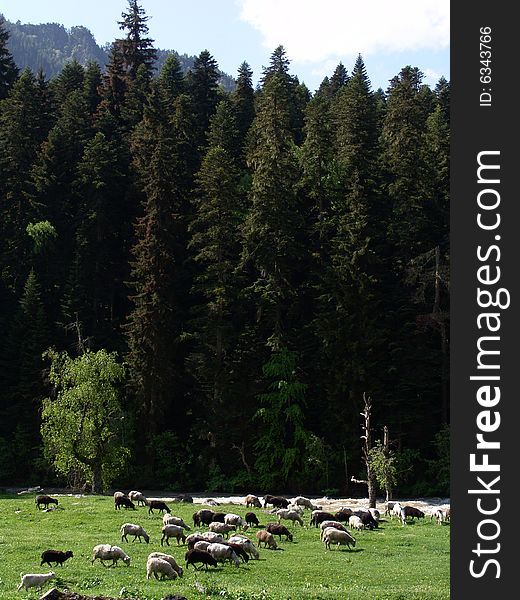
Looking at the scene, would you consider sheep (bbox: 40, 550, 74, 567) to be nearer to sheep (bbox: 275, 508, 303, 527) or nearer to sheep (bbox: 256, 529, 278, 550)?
sheep (bbox: 256, 529, 278, 550)

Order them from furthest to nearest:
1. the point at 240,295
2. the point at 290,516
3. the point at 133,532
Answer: the point at 240,295, the point at 290,516, the point at 133,532

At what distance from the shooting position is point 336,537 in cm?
2500

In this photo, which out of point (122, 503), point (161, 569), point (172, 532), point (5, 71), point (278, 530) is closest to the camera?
point (161, 569)

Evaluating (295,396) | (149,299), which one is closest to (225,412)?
(295,396)

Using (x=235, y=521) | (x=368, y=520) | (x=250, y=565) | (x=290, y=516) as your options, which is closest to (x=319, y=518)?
(x=290, y=516)

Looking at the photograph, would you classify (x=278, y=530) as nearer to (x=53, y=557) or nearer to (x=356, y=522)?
(x=356, y=522)

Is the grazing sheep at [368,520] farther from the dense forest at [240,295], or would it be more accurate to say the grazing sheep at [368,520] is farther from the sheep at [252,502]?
the dense forest at [240,295]

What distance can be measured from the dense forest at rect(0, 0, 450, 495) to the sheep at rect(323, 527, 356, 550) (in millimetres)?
19737

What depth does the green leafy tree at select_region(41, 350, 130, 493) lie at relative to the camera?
133 feet

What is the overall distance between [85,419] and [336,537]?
65.6ft

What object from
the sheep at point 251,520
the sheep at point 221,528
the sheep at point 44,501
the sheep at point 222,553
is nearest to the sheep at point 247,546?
the sheep at point 222,553

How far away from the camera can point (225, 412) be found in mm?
51750

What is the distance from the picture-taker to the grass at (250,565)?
1683 cm

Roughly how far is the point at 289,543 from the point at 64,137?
164ft
